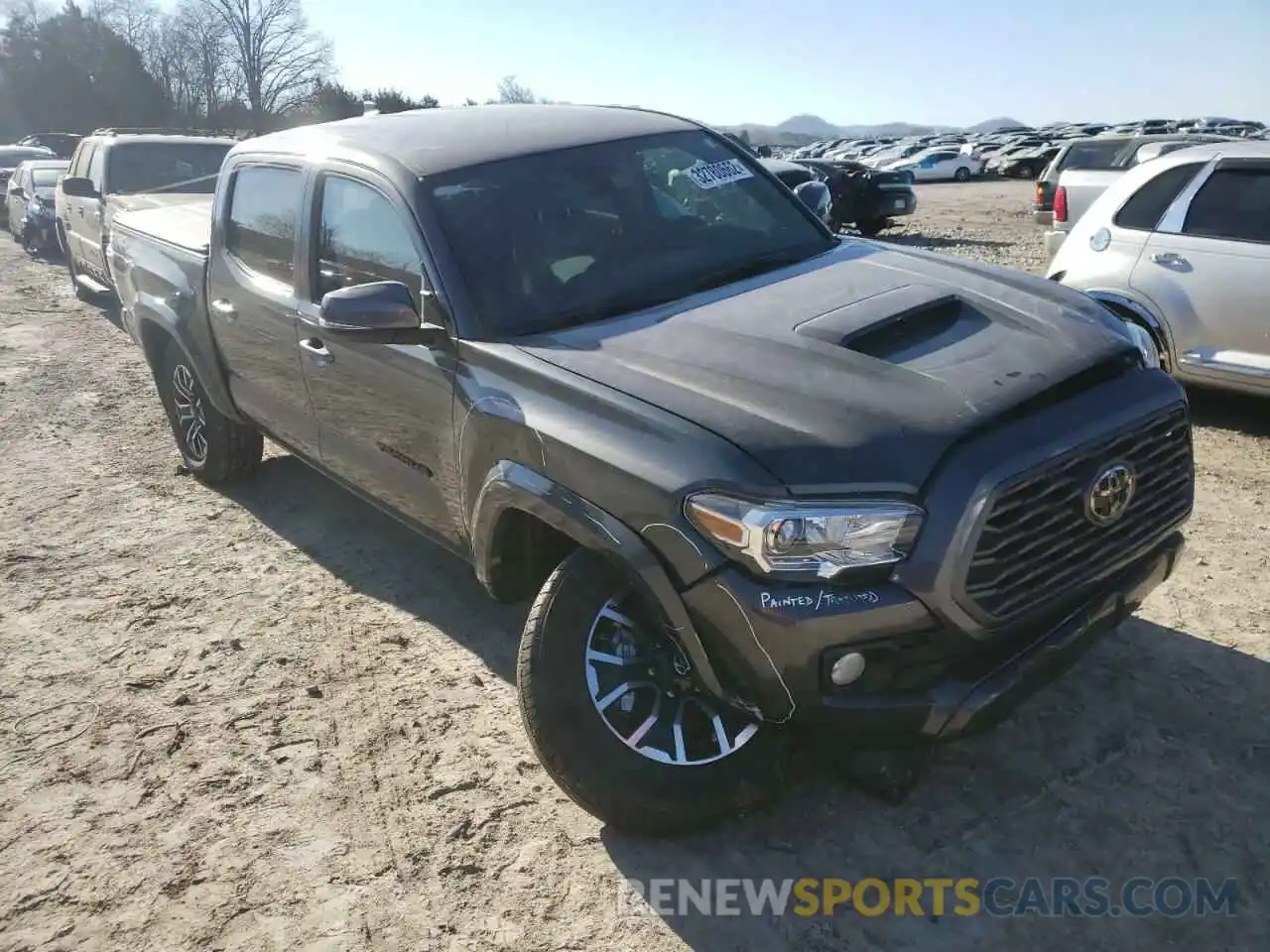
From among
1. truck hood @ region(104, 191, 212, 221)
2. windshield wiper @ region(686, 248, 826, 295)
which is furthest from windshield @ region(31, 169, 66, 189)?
windshield wiper @ region(686, 248, 826, 295)

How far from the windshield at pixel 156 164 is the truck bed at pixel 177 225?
4.31 metres

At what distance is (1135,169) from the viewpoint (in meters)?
6.22

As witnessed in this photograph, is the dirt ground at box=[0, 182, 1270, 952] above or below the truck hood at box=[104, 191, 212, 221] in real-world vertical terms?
below

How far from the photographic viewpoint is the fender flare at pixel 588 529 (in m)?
2.61

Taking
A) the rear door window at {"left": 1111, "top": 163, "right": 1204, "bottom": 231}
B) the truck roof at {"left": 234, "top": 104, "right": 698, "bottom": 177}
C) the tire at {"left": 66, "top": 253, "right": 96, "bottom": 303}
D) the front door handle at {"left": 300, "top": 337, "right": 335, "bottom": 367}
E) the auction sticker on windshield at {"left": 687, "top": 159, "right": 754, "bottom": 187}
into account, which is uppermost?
the truck roof at {"left": 234, "top": 104, "right": 698, "bottom": 177}

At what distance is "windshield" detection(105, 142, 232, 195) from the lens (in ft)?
35.2

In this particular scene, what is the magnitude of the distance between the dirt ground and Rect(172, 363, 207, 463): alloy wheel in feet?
3.20

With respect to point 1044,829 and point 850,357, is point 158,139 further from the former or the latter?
point 1044,829

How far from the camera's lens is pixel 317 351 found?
13.6 feet

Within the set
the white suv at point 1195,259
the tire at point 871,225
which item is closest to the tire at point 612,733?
the white suv at point 1195,259

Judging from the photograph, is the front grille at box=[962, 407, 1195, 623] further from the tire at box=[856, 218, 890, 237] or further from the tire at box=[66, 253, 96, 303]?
the tire at box=[856, 218, 890, 237]

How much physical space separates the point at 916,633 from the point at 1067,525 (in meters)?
0.52

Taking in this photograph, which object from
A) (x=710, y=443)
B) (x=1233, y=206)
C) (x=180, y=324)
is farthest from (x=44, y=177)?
(x=710, y=443)

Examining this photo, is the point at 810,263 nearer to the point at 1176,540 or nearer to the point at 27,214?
the point at 1176,540
